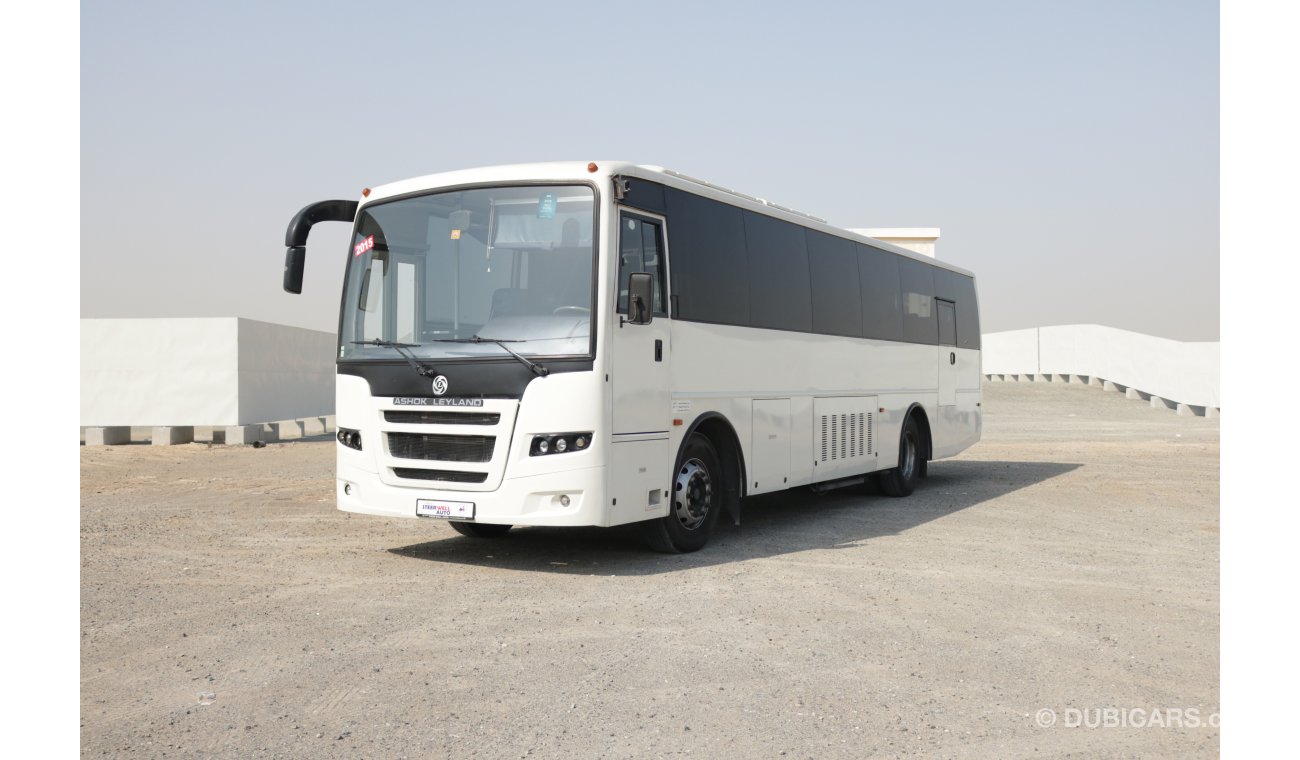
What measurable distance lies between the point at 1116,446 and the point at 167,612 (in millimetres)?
23014

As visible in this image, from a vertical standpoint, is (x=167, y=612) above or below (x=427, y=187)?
below

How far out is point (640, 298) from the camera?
29.8 ft

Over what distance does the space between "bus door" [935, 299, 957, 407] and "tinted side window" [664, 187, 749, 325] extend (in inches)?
266

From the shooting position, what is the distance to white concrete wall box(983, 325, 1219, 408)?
4450 cm

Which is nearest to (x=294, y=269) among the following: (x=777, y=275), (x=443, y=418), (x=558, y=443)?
(x=443, y=418)

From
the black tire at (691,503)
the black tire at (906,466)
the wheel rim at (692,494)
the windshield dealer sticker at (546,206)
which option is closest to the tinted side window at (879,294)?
the black tire at (906,466)

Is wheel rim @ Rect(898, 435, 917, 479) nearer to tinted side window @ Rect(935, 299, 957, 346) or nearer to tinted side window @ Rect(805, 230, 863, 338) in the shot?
tinted side window @ Rect(935, 299, 957, 346)

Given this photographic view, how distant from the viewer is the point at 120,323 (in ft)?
76.4

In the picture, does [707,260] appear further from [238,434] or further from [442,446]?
[238,434]

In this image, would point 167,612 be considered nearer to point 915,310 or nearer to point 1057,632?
point 1057,632

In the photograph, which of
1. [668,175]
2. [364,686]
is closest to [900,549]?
[668,175]

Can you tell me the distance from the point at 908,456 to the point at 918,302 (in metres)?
2.22

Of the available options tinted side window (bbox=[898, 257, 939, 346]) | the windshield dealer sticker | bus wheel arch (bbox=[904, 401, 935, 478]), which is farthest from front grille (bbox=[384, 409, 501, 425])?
bus wheel arch (bbox=[904, 401, 935, 478])

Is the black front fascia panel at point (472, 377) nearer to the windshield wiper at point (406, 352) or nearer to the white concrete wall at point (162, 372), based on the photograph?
the windshield wiper at point (406, 352)
